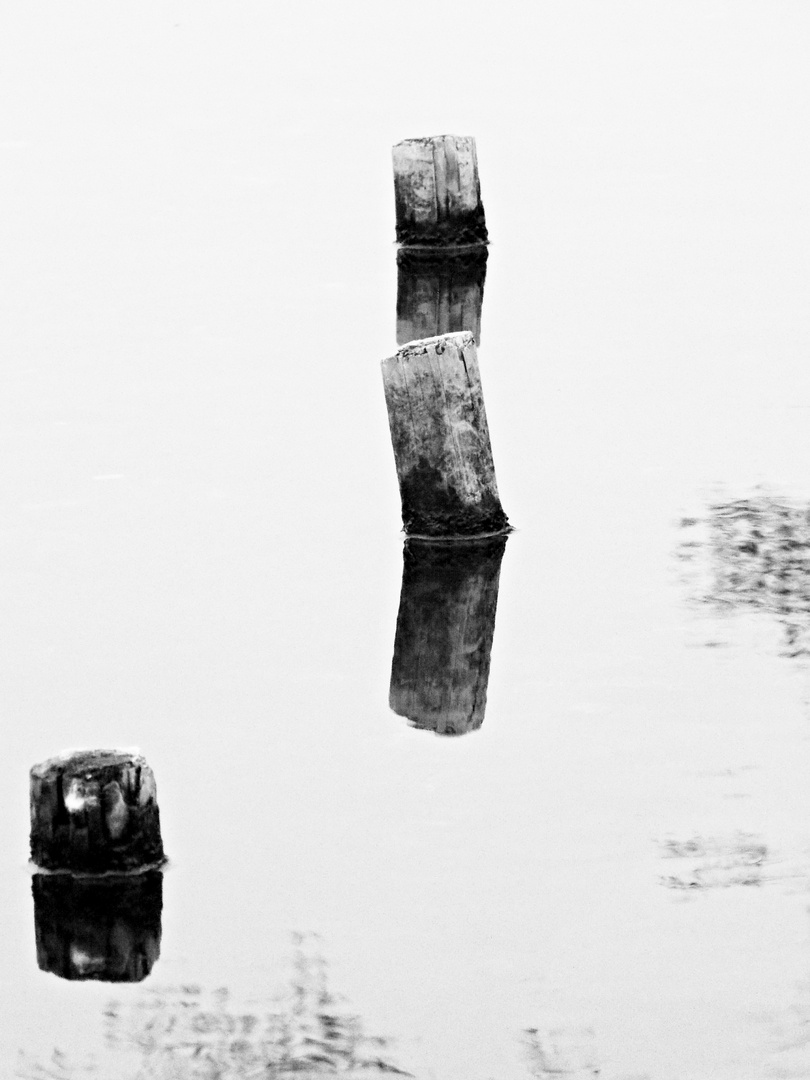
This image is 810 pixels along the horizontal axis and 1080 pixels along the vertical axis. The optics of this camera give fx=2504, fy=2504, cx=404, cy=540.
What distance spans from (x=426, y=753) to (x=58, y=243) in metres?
10.9

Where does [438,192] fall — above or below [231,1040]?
above

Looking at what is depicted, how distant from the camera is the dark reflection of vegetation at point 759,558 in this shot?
10.6 meters

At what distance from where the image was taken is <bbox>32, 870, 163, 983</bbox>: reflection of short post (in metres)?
7.75

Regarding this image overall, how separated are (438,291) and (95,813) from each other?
9.65 m

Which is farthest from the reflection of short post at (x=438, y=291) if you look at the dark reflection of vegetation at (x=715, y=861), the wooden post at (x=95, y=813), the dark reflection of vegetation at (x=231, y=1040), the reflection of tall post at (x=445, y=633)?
the dark reflection of vegetation at (x=231, y=1040)

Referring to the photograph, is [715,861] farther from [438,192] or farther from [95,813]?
[438,192]

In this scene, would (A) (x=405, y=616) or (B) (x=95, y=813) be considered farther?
(A) (x=405, y=616)

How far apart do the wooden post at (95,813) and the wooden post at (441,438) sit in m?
3.45

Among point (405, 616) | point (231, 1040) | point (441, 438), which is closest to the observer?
point (231, 1040)

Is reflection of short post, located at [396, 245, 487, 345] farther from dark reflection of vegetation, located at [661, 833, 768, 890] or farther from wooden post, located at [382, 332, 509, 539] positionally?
dark reflection of vegetation, located at [661, 833, 768, 890]

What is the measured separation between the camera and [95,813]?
8.00m

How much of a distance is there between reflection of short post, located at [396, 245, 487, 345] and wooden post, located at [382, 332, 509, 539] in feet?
13.9

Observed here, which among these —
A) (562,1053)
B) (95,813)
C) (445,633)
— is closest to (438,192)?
(445,633)

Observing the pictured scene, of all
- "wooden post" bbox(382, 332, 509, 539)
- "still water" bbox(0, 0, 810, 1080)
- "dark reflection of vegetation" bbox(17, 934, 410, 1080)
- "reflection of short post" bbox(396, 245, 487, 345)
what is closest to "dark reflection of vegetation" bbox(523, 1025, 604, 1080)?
"still water" bbox(0, 0, 810, 1080)
